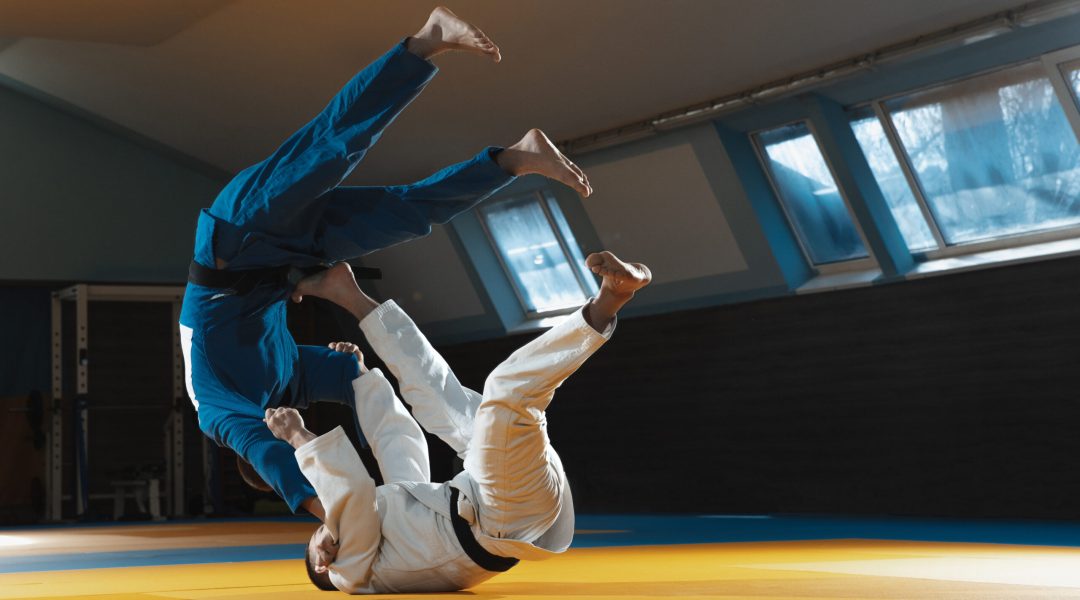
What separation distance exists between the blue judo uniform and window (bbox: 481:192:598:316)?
5500 mm

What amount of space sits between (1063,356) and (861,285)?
1.29m

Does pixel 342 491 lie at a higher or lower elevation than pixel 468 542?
higher

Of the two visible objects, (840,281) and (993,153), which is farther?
(840,281)

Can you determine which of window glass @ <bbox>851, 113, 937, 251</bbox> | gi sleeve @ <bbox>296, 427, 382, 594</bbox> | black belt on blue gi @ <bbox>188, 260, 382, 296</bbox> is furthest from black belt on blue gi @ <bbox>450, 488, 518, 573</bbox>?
window glass @ <bbox>851, 113, 937, 251</bbox>

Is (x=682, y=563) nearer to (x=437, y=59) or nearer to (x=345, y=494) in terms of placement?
(x=345, y=494)

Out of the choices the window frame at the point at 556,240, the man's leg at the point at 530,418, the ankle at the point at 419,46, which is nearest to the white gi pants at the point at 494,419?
the man's leg at the point at 530,418

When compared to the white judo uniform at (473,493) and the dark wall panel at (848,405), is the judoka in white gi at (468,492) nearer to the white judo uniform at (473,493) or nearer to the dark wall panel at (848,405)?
the white judo uniform at (473,493)

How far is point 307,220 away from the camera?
3232 mm

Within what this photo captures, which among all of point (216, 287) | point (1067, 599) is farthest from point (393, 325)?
point (1067, 599)

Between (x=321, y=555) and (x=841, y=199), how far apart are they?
518cm

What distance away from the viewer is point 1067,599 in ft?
8.11

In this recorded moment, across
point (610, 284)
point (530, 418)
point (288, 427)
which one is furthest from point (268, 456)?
point (610, 284)

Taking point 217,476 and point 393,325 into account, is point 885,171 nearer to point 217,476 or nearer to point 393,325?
point 393,325

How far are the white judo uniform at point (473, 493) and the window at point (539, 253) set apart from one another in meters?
6.07
